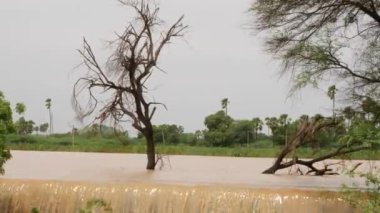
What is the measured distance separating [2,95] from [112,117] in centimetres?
326

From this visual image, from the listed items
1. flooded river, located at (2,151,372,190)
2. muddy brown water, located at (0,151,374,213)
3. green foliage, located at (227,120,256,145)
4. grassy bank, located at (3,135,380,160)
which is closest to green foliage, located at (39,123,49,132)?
grassy bank, located at (3,135,380,160)

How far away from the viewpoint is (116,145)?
23.9m

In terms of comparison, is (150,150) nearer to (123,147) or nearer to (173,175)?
(173,175)

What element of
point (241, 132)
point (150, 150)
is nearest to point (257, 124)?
point (241, 132)

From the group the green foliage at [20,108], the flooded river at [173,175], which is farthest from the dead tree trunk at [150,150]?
the green foliage at [20,108]

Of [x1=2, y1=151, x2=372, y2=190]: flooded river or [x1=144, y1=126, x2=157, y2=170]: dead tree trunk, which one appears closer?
[x1=2, y1=151, x2=372, y2=190]: flooded river

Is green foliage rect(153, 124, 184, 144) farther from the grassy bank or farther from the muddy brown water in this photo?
the muddy brown water

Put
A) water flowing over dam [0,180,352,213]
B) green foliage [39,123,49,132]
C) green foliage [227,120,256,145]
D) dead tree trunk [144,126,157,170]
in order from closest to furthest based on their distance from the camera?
water flowing over dam [0,180,352,213], dead tree trunk [144,126,157,170], green foliage [227,120,256,145], green foliage [39,123,49,132]

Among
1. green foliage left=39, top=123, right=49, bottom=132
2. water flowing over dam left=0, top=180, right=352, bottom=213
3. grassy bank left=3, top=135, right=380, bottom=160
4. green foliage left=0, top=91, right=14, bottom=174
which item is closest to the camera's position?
water flowing over dam left=0, top=180, right=352, bottom=213

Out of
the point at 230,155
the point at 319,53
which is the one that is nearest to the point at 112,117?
the point at 319,53

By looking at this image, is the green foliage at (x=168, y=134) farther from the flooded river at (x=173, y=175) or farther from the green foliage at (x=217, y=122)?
the flooded river at (x=173, y=175)

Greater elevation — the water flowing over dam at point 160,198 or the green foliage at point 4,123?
the green foliage at point 4,123

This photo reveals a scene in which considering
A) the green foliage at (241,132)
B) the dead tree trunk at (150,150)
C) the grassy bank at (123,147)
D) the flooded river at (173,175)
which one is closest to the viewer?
the flooded river at (173,175)

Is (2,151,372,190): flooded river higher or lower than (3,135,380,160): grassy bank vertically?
lower
